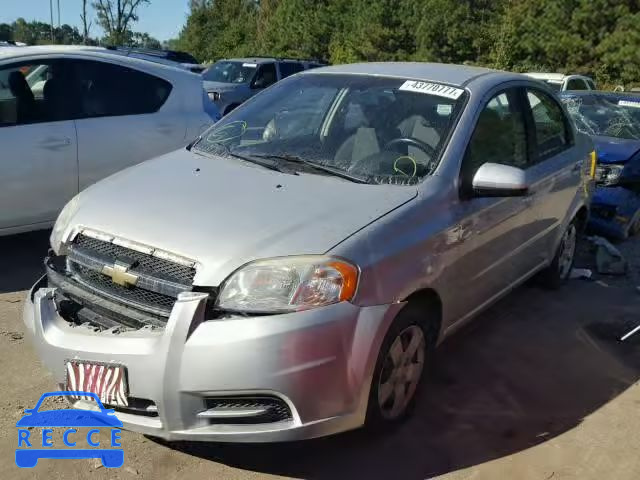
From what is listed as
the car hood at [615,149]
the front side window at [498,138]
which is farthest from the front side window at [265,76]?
the front side window at [498,138]

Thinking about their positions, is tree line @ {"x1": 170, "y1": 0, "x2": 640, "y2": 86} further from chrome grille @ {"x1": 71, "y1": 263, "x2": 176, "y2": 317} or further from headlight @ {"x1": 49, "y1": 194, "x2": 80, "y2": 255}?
chrome grille @ {"x1": 71, "y1": 263, "x2": 176, "y2": 317}

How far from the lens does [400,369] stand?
→ 308 centimetres

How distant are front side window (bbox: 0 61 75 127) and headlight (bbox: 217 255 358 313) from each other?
10.5ft

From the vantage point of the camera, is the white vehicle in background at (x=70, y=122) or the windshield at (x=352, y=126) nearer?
the windshield at (x=352, y=126)

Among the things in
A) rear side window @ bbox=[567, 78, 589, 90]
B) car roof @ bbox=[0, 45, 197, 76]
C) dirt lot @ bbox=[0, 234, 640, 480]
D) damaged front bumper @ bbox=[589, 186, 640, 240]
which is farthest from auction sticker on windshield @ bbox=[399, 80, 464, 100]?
rear side window @ bbox=[567, 78, 589, 90]

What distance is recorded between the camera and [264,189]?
3.18m

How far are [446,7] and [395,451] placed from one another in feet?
97.9

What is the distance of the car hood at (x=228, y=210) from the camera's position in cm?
267

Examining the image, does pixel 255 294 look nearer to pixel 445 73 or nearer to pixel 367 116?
pixel 367 116

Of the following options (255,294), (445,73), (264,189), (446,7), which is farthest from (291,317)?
(446,7)

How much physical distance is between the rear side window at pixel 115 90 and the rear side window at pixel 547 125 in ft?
10.2

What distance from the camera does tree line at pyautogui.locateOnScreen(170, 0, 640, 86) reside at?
25797 mm

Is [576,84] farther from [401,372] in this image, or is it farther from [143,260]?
[143,260]

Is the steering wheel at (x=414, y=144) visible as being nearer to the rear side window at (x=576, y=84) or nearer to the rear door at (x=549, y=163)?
the rear door at (x=549, y=163)
